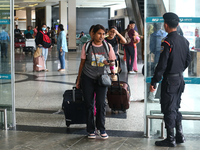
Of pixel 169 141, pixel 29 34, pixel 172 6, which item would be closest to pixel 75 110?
pixel 169 141

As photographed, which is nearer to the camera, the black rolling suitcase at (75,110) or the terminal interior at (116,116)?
the terminal interior at (116,116)

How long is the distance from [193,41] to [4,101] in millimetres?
3080

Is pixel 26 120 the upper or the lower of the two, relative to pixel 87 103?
lower

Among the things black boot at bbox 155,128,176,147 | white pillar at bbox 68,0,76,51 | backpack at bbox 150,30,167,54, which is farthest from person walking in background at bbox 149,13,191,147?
white pillar at bbox 68,0,76,51

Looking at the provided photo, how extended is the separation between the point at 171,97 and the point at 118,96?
1.80 m

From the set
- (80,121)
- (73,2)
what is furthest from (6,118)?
(73,2)

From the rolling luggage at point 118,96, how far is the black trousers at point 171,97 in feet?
5.27

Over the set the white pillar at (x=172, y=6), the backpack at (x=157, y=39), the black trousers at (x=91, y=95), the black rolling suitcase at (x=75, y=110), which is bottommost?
the black rolling suitcase at (x=75, y=110)

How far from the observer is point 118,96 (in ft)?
19.4

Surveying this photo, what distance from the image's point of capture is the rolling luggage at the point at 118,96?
5840 mm

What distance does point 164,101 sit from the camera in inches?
167

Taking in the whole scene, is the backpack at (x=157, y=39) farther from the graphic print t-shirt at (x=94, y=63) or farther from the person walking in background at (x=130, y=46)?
the person walking in background at (x=130, y=46)

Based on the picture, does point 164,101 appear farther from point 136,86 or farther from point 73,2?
point 73,2

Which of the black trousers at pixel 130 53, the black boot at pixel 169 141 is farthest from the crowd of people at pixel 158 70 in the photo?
the black trousers at pixel 130 53
